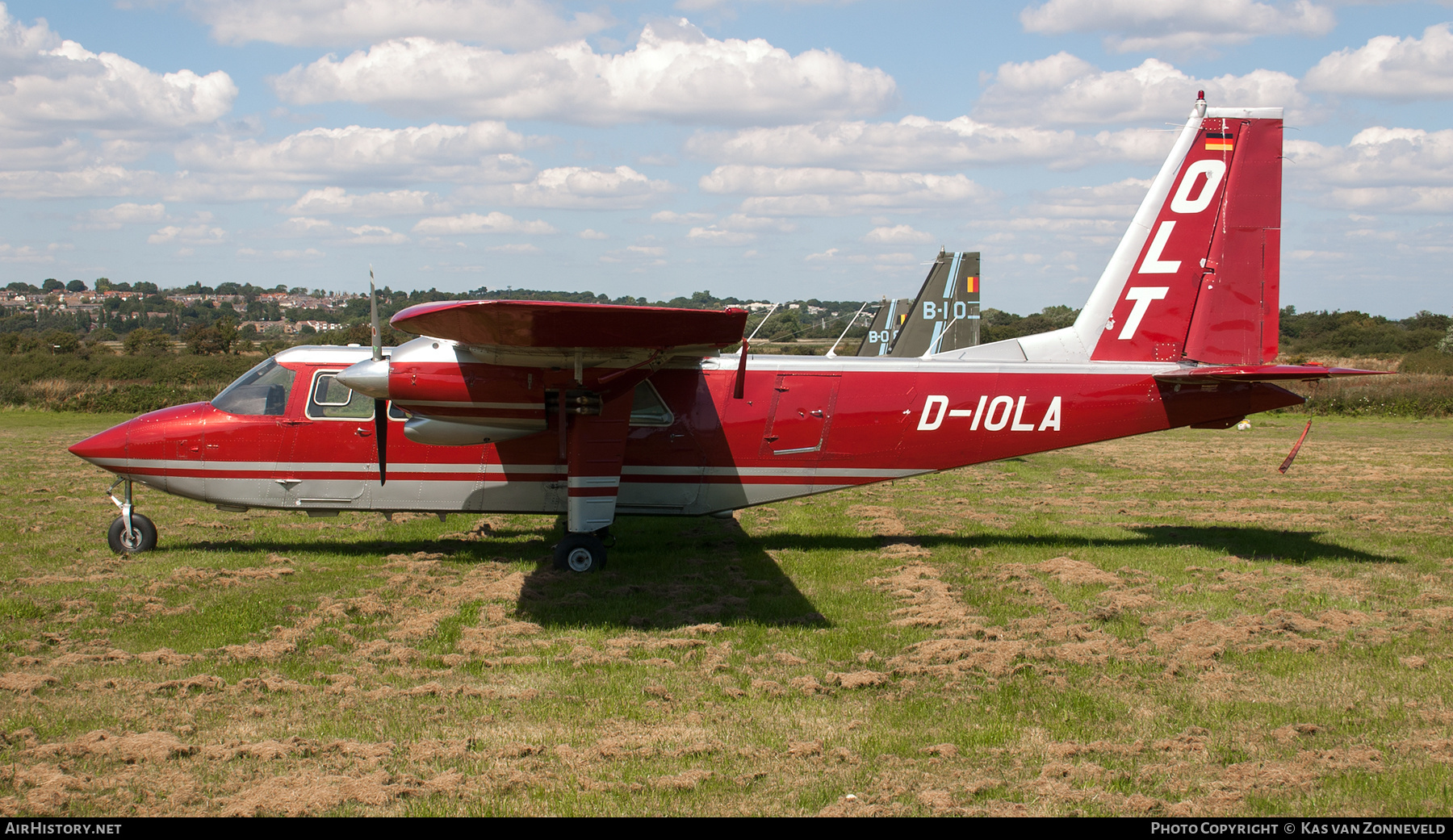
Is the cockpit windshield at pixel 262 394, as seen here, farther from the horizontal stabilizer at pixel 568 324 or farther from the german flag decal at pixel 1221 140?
the german flag decal at pixel 1221 140

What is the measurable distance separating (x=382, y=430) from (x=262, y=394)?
5.93 ft

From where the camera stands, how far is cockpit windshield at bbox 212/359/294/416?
1084 cm

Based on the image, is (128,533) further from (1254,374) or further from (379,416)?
(1254,374)

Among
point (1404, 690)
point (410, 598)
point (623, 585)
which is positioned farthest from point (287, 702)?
point (1404, 690)

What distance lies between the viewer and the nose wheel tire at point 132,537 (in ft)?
35.3

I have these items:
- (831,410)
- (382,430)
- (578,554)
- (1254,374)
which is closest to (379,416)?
(382,430)

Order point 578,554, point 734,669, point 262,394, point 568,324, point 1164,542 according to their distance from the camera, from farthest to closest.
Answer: point 1164,542 → point 262,394 → point 578,554 → point 568,324 → point 734,669

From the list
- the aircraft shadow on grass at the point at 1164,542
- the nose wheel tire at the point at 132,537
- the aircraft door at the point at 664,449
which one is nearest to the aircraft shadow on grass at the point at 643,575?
the nose wheel tire at the point at 132,537

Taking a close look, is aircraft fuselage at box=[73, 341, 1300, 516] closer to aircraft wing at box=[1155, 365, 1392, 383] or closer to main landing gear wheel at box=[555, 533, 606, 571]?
aircraft wing at box=[1155, 365, 1392, 383]

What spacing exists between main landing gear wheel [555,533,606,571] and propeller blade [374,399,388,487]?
219 centimetres

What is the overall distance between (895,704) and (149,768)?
4559 millimetres

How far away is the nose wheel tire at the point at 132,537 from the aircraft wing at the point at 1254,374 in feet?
39.1

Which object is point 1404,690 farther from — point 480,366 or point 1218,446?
point 1218,446

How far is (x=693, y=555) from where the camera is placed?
11.3 metres
